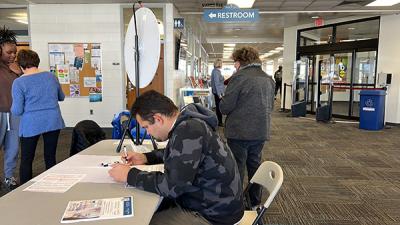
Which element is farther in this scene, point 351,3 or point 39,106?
point 351,3

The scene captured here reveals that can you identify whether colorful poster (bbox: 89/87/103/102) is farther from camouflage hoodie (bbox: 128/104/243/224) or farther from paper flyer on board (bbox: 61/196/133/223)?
paper flyer on board (bbox: 61/196/133/223)

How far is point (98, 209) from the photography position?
1.28m

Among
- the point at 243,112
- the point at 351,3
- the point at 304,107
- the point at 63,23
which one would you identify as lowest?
the point at 304,107

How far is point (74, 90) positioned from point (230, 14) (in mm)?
Answer: 3405

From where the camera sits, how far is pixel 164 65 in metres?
6.68

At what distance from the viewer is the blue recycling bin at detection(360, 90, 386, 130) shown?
23.1 feet

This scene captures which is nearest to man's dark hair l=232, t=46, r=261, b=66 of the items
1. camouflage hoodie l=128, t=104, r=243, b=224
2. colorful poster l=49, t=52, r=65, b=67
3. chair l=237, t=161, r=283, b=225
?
chair l=237, t=161, r=283, b=225

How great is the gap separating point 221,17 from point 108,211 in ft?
17.3

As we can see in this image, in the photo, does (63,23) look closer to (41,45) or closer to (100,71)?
(41,45)

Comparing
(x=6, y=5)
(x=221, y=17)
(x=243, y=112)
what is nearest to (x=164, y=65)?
(x=221, y=17)

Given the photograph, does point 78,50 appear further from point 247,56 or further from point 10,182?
point 247,56

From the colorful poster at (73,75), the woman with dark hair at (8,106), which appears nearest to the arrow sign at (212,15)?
the colorful poster at (73,75)

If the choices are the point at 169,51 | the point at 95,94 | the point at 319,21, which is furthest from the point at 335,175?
the point at 319,21

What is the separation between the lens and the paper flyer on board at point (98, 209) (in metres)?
1.21
